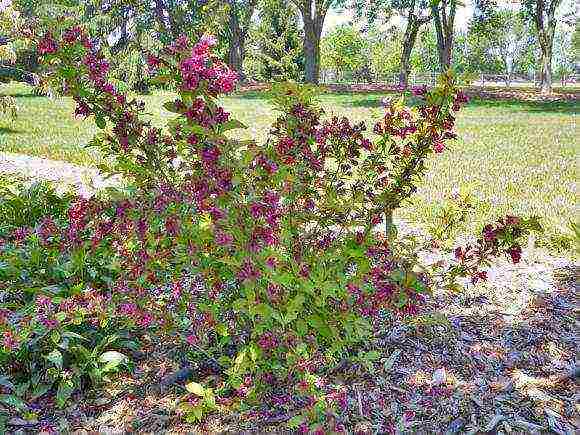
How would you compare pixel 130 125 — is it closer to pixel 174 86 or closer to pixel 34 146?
pixel 174 86

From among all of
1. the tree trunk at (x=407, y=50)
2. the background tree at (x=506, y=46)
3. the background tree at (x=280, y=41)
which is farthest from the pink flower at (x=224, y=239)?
the background tree at (x=506, y=46)

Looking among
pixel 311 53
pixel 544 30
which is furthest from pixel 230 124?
pixel 544 30

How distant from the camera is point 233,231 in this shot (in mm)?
1910

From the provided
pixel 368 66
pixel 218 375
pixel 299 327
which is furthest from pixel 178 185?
pixel 368 66

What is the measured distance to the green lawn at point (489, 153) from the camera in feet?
19.3

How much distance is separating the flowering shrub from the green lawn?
1.25 feet

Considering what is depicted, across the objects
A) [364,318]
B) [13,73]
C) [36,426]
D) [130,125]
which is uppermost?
[13,73]

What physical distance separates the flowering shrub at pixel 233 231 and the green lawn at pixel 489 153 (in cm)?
38

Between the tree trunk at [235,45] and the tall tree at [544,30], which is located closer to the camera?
the tall tree at [544,30]

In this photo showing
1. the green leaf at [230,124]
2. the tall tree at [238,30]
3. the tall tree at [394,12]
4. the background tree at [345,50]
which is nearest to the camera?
the green leaf at [230,124]

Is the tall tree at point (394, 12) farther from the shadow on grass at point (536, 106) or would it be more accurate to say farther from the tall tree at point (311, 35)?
the shadow on grass at point (536, 106)

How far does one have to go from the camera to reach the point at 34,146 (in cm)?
930

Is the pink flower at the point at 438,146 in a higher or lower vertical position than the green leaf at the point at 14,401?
higher

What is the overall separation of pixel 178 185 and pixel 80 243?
466 millimetres
